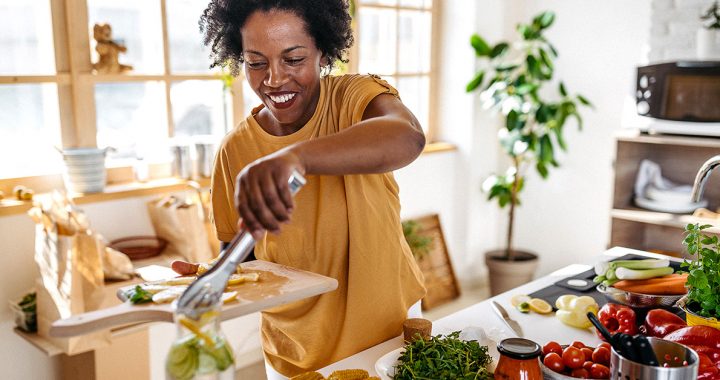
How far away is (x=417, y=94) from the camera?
169 inches

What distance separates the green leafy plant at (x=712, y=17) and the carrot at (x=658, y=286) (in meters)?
2.03

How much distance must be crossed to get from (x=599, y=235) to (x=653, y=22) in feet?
4.22

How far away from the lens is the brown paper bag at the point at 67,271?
2346mm

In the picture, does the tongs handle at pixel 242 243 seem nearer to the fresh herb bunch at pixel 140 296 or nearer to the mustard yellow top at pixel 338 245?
the fresh herb bunch at pixel 140 296

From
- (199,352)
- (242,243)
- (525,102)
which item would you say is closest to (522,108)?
(525,102)

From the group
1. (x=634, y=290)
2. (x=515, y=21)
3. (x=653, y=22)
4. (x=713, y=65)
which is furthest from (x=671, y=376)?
(x=515, y=21)

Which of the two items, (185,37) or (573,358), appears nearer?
(573,358)

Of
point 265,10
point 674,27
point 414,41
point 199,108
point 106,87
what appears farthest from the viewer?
point 414,41

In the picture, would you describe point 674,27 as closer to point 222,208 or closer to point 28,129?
point 222,208

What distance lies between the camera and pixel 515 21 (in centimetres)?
435

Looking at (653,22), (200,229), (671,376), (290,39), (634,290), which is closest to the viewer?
(671,376)

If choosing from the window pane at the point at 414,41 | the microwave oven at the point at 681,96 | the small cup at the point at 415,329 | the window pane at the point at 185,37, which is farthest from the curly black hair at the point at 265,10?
the window pane at the point at 414,41

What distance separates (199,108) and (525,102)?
1.83 meters

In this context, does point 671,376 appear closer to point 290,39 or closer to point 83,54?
point 290,39
